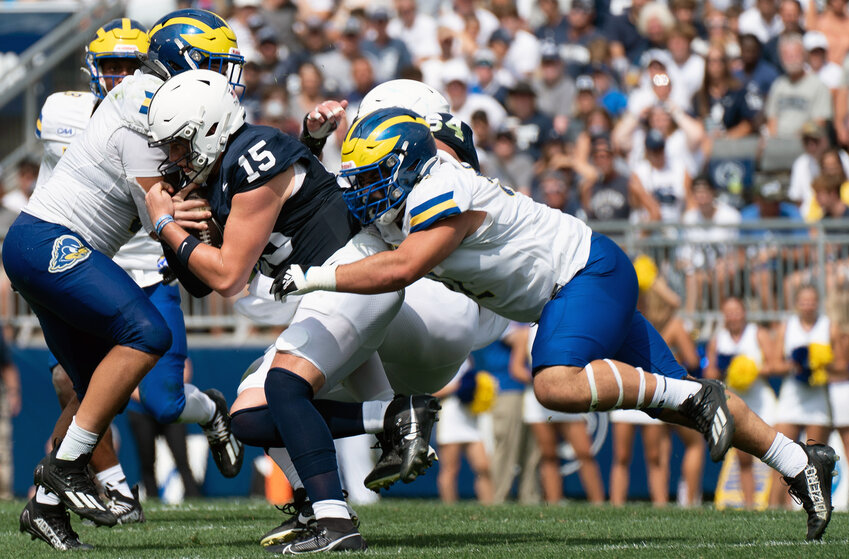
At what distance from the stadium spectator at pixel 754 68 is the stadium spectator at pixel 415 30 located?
11.7 ft

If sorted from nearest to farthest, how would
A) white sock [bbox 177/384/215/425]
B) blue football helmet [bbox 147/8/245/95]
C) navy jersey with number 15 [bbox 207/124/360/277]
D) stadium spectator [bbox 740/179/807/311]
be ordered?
navy jersey with number 15 [bbox 207/124/360/277] → blue football helmet [bbox 147/8/245/95] → white sock [bbox 177/384/215/425] → stadium spectator [bbox 740/179/807/311]

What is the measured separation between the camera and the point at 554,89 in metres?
13.6

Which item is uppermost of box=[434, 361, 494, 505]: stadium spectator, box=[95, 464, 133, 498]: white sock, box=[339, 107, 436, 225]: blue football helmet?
box=[339, 107, 436, 225]: blue football helmet

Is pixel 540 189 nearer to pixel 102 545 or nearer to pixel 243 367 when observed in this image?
pixel 243 367

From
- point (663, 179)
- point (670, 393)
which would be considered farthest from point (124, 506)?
point (663, 179)

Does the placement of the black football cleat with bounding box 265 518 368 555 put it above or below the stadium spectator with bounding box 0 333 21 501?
above

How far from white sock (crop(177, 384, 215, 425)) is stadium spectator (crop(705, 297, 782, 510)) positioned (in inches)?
188

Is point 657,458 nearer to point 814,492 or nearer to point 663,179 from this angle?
point 663,179

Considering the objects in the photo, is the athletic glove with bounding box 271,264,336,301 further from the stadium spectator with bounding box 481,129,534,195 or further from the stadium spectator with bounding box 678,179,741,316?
the stadium spectator with bounding box 481,129,534,195

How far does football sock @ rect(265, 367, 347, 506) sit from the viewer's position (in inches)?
192

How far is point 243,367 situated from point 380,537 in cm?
567

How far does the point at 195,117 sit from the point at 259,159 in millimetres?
288

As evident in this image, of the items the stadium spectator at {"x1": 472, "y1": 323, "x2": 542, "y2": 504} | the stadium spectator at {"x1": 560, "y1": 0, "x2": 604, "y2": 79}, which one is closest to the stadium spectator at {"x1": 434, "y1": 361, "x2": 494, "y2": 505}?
the stadium spectator at {"x1": 472, "y1": 323, "x2": 542, "y2": 504}

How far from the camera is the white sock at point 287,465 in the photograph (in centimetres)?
551
